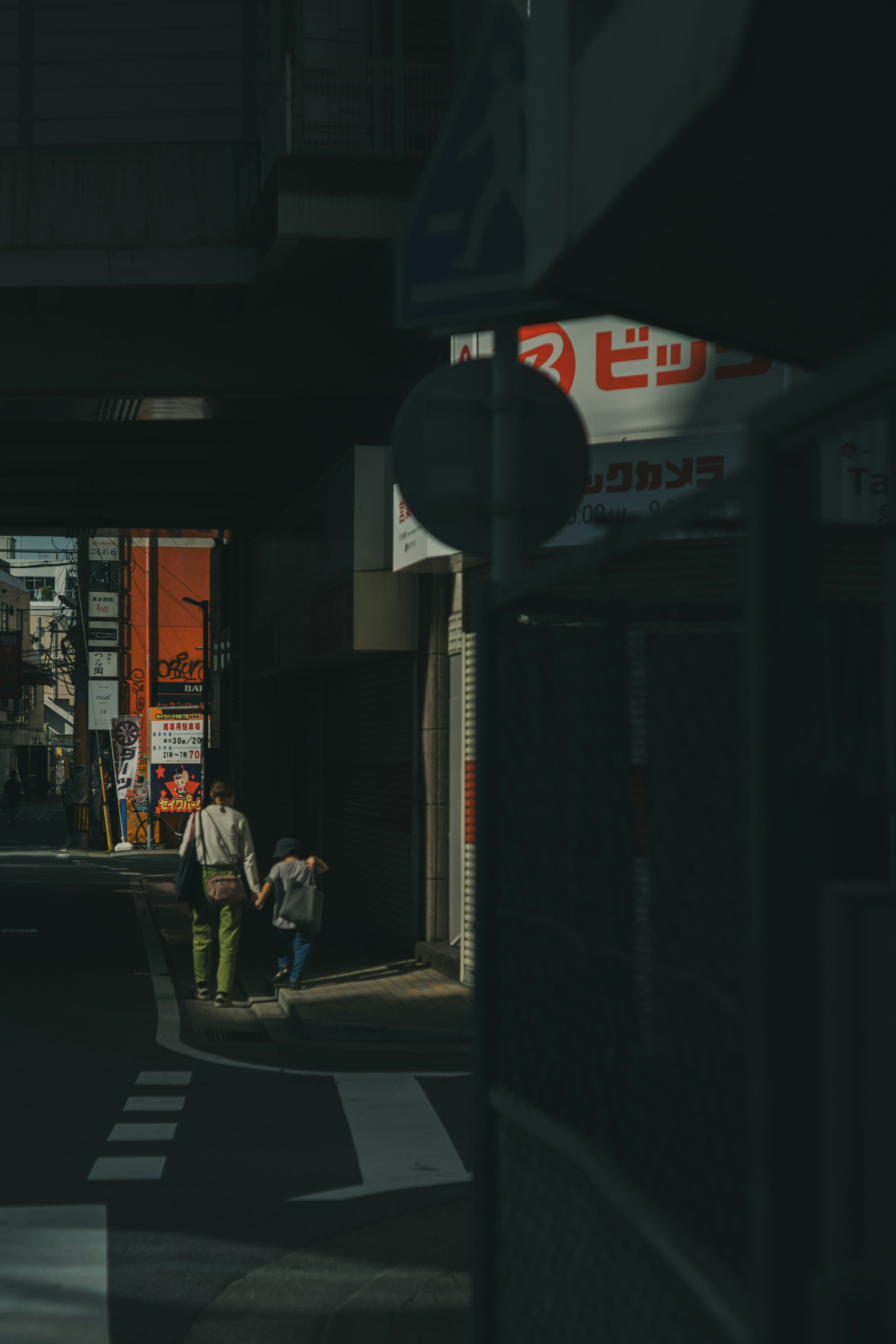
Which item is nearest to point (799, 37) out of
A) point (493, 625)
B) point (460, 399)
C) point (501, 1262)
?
point (493, 625)

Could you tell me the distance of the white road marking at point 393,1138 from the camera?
6727 mm

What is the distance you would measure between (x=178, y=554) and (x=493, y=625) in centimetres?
4082

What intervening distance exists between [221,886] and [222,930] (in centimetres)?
46

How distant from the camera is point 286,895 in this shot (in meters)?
12.3

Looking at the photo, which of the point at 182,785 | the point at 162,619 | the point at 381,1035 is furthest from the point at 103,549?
the point at 381,1035

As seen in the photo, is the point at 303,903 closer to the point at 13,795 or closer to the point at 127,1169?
the point at 127,1169

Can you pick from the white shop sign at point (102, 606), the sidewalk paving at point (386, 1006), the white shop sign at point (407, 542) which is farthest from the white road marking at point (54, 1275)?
the white shop sign at point (102, 606)

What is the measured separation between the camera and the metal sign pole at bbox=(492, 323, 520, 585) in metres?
4.16

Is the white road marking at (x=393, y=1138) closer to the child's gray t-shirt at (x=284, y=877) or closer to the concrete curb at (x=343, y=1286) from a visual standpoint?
the concrete curb at (x=343, y=1286)

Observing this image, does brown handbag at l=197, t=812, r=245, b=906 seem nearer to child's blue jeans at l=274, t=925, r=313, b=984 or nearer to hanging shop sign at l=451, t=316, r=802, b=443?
child's blue jeans at l=274, t=925, r=313, b=984

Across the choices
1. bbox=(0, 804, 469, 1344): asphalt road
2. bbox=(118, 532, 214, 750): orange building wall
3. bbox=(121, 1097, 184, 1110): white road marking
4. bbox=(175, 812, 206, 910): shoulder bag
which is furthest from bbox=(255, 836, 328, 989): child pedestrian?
bbox=(118, 532, 214, 750): orange building wall

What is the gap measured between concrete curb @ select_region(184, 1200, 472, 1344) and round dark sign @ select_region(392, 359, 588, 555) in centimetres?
266

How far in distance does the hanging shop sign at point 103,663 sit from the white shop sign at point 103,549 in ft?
7.85

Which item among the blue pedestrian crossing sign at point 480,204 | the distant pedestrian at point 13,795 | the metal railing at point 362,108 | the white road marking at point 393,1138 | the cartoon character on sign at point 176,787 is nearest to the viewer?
the blue pedestrian crossing sign at point 480,204
